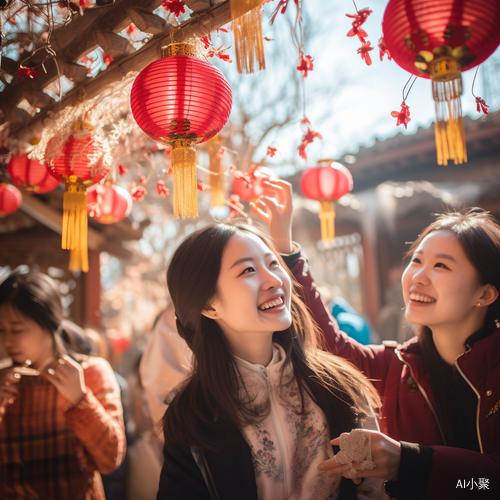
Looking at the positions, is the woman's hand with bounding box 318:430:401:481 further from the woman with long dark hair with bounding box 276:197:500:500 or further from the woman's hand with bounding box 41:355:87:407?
the woman's hand with bounding box 41:355:87:407

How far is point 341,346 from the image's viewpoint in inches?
92.4

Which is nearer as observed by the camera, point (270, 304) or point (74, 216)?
point (270, 304)

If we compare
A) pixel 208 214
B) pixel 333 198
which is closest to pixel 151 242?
pixel 208 214

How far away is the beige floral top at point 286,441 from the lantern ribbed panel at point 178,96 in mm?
1123

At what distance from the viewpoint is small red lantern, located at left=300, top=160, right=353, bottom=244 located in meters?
3.90

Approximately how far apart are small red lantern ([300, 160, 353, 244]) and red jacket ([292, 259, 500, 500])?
1.65 m

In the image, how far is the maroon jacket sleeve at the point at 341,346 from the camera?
2.30 m

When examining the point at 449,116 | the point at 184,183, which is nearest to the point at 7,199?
the point at 184,183

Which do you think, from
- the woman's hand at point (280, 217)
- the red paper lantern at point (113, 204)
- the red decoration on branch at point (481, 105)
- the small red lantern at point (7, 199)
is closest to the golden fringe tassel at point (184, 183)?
the woman's hand at point (280, 217)

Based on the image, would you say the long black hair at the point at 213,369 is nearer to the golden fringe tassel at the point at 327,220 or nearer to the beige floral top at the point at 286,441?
the beige floral top at the point at 286,441

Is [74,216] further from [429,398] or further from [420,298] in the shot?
[429,398]

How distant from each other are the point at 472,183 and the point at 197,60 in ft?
21.0

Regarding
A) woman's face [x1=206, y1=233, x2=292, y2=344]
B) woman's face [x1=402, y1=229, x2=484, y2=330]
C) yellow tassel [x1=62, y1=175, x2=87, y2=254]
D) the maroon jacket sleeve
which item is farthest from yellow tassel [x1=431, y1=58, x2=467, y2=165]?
yellow tassel [x1=62, y1=175, x2=87, y2=254]

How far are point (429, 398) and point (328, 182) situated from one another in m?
2.36
